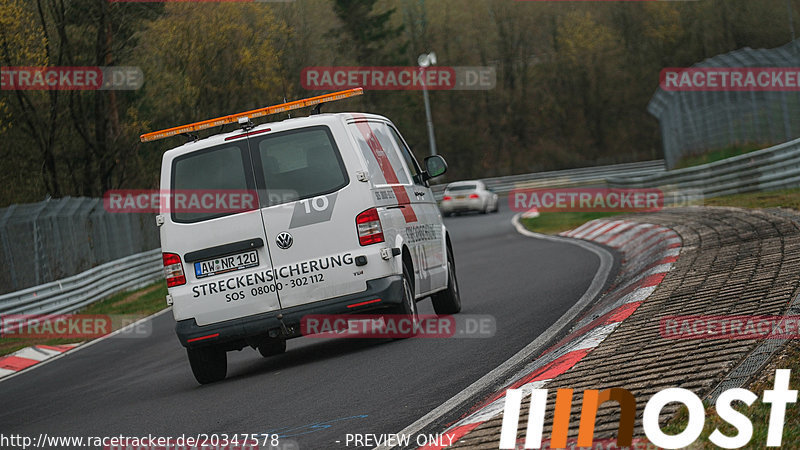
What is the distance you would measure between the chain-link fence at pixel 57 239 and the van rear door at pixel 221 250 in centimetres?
1391

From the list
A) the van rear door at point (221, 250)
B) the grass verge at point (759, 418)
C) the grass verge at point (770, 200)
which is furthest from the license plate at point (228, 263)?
the grass verge at point (770, 200)

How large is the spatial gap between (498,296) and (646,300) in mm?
4417

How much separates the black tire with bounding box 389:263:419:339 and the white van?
0.08 ft

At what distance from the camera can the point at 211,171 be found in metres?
9.30

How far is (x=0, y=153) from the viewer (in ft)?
109

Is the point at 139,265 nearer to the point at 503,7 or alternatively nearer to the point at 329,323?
the point at 329,323

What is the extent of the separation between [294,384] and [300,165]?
6.34 ft

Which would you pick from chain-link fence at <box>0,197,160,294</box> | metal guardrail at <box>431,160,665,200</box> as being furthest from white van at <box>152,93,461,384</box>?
metal guardrail at <box>431,160,665,200</box>

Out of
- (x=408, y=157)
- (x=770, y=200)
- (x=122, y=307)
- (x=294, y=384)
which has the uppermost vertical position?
(x=408, y=157)

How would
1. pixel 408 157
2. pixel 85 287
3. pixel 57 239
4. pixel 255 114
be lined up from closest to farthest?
1. pixel 255 114
2. pixel 408 157
3. pixel 85 287
4. pixel 57 239

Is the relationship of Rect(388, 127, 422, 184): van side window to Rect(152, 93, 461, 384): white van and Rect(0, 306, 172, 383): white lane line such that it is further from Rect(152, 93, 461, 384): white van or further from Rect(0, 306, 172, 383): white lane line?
Rect(0, 306, 172, 383): white lane line

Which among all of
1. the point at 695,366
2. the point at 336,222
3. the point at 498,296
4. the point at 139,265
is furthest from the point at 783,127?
the point at 695,366

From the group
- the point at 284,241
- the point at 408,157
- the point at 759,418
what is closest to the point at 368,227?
the point at 284,241

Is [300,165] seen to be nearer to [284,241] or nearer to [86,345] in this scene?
[284,241]
